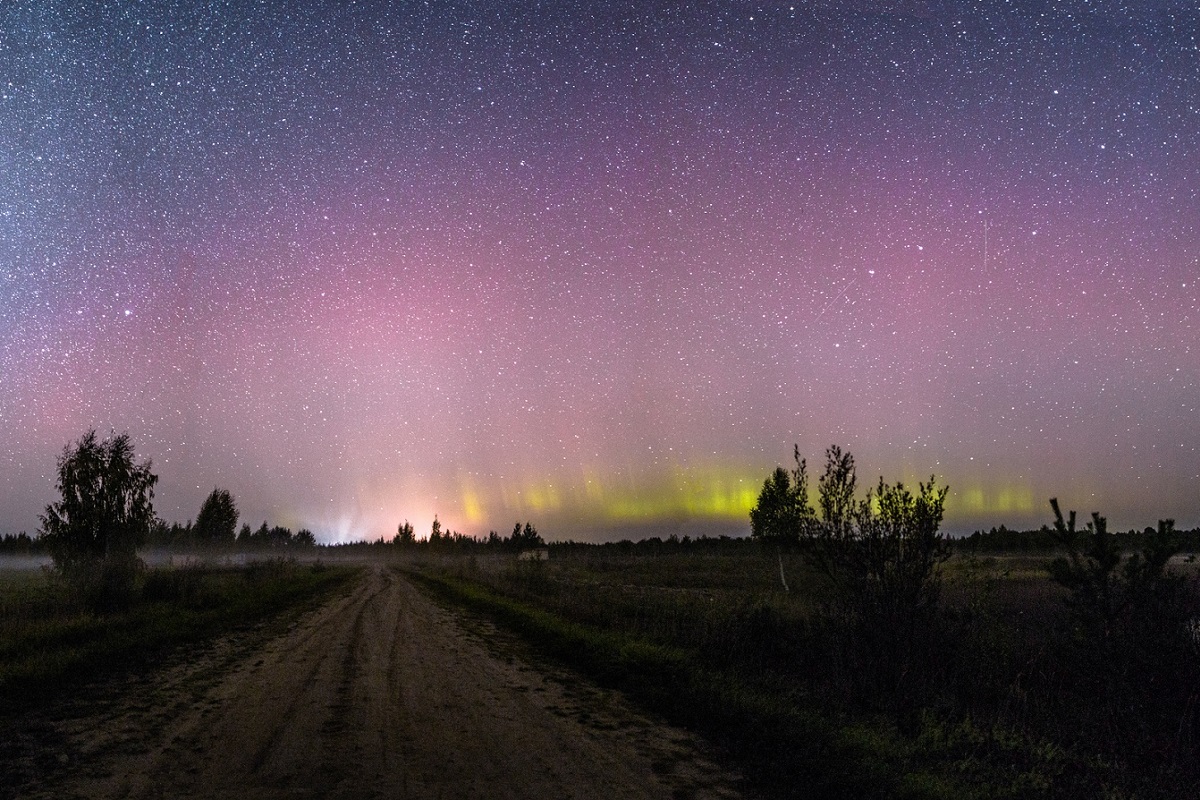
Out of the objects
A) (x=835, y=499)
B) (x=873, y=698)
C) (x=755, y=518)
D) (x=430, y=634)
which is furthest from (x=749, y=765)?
(x=755, y=518)

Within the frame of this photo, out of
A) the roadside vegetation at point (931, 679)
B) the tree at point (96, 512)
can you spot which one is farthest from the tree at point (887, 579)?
the tree at point (96, 512)

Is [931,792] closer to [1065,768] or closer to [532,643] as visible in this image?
[1065,768]

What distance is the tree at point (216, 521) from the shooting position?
300 feet

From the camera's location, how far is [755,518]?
53.5 meters

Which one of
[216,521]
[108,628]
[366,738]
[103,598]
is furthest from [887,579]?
[216,521]

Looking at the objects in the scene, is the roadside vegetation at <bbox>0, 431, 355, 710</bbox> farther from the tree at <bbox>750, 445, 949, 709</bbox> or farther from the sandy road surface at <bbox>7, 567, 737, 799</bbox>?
the tree at <bbox>750, 445, 949, 709</bbox>

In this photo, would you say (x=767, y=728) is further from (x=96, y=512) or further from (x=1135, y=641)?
(x=96, y=512)

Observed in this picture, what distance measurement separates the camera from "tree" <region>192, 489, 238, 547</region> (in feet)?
300

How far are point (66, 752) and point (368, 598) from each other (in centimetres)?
2379

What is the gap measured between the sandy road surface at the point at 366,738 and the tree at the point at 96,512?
18.6 m

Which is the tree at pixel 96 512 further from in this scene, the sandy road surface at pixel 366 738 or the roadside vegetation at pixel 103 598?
the sandy road surface at pixel 366 738

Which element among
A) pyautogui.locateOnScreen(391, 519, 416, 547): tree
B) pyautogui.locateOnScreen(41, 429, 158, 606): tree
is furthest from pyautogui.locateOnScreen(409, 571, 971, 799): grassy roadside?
pyautogui.locateOnScreen(391, 519, 416, 547): tree

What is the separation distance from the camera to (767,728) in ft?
25.6

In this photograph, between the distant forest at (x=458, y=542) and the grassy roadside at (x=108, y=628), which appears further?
the distant forest at (x=458, y=542)
